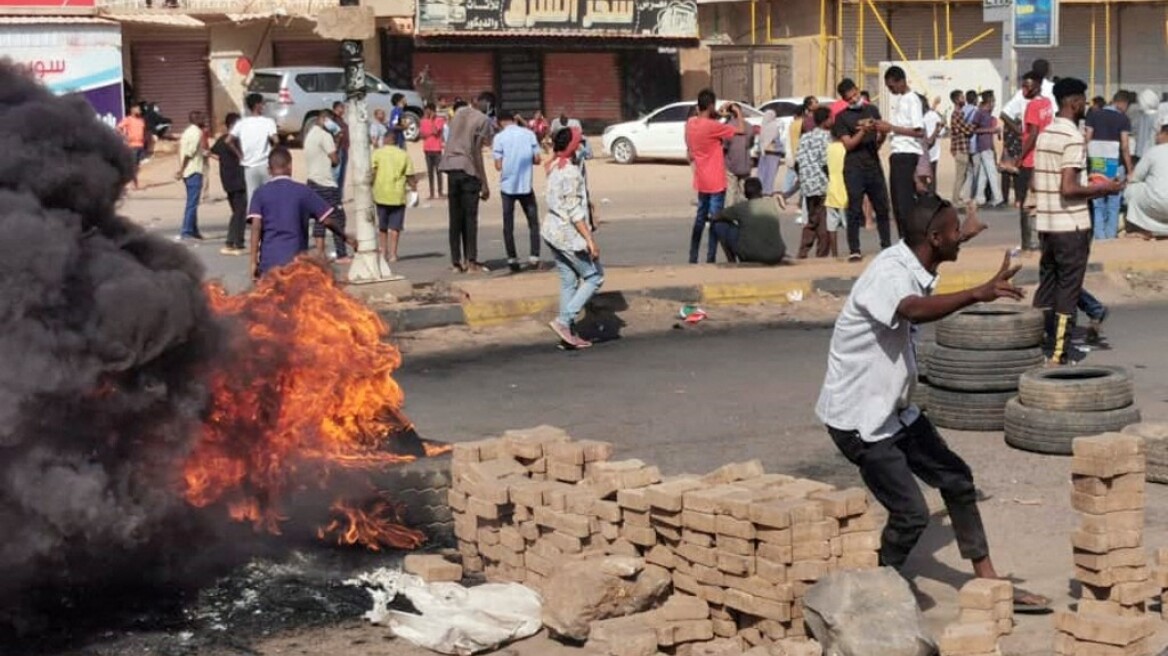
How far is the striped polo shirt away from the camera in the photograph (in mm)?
11680

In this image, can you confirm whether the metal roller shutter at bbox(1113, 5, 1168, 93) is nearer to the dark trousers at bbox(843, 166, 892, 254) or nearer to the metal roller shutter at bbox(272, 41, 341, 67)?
the metal roller shutter at bbox(272, 41, 341, 67)

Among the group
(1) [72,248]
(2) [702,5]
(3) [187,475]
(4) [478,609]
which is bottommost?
(4) [478,609]

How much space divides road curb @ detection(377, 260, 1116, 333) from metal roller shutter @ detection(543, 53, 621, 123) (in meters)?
31.6

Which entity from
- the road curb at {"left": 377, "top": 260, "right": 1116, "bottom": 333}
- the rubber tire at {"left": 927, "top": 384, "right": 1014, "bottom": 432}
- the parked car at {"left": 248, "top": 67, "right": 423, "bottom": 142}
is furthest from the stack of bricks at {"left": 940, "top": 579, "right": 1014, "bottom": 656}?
the parked car at {"left": 248, "top": 67, "right": 423, "bottom": 142}

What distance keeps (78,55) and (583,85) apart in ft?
49.4

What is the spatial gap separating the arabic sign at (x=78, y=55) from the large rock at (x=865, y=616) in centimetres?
3341

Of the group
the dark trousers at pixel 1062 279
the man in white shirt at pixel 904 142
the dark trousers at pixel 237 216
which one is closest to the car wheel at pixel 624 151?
the dark trousers at pixel 237 216

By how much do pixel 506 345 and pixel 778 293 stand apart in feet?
9.98

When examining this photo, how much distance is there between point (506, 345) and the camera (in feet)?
46.1

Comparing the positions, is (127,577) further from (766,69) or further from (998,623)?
(766,69)

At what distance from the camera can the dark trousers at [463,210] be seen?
1755cm

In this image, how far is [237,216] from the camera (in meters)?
20.8

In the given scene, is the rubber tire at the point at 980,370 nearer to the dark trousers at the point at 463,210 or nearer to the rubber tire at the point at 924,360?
the rubber tire at the point at 924,360

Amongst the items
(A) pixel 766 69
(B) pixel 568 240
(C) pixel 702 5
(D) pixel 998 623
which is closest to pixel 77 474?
(D) pixel 998 623
